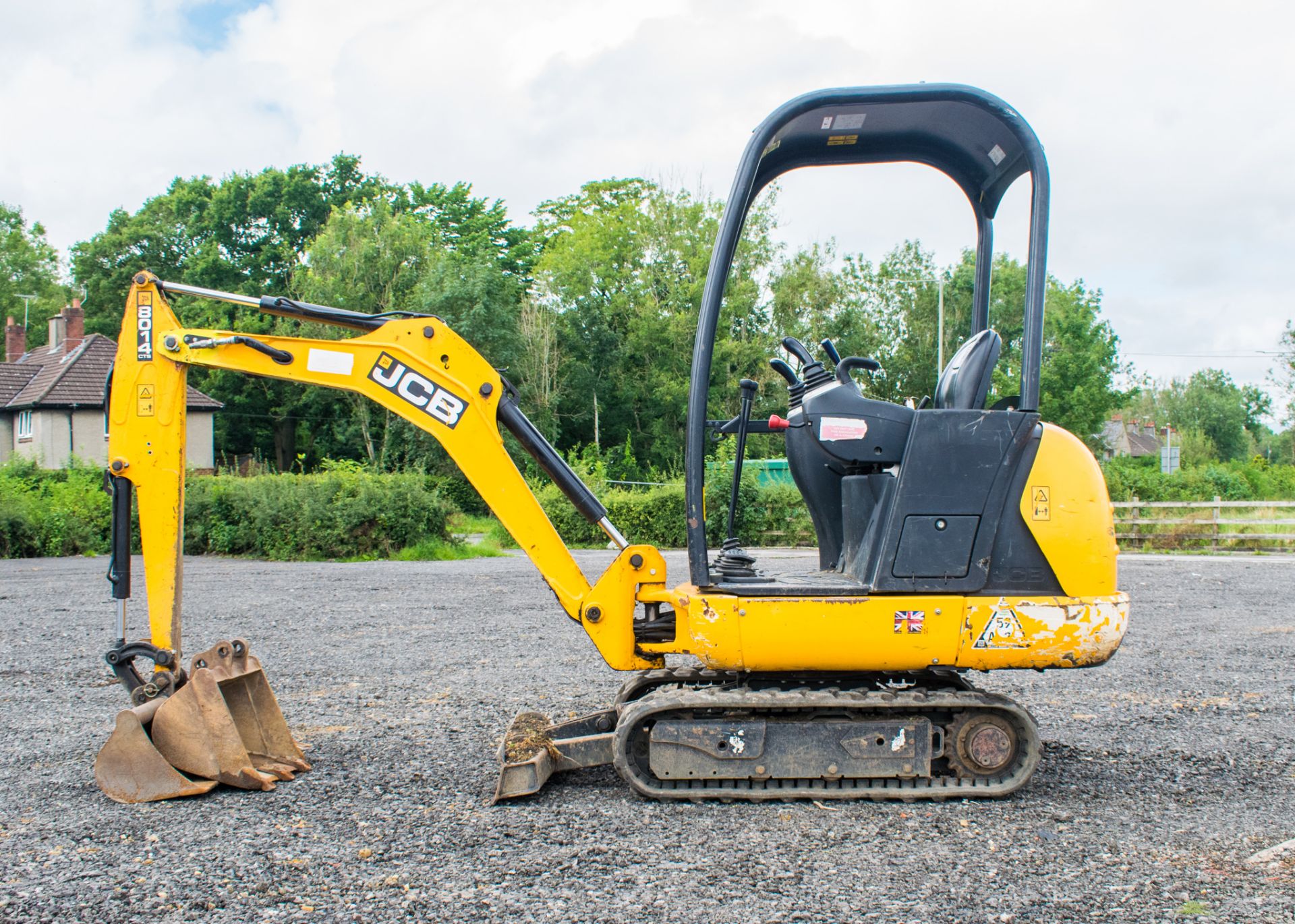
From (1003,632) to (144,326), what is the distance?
14.4ft

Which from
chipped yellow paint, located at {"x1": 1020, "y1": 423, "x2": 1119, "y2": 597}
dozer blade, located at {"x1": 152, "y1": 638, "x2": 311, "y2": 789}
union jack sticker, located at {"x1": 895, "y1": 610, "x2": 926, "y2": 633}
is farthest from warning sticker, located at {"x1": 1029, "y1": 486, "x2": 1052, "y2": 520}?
dozer blade, located at {"x1": 152, "y1": 638, "x2": 311, "y2": 789}

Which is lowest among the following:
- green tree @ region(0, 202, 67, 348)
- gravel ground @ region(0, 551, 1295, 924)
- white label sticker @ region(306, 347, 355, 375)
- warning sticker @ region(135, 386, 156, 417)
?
gravel ground @ region(0, 551, 1295, 924)

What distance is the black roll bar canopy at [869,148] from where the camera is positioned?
4.43 meters

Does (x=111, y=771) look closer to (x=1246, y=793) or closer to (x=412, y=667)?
(x=412, y=667)

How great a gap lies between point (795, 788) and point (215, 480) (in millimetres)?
19314

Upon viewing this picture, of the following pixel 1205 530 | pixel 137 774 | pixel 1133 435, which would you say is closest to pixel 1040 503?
pixel 137 774

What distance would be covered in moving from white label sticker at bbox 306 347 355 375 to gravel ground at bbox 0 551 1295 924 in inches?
78.5

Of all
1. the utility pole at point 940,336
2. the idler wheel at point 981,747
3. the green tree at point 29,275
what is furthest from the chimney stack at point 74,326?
the idler wheel at point 981,747

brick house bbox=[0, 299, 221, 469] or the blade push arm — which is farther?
brick house bbox=[0, 299, 221, 469]

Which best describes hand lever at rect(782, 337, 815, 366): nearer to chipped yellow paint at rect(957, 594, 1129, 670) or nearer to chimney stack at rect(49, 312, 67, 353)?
chipped yellow paint at rect(957, 594, 1129, 670)

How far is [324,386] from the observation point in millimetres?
4965

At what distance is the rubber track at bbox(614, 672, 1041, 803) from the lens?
14.5ft

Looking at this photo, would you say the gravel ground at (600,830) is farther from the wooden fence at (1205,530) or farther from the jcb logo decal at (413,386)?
the wooden fence at (1205,530)

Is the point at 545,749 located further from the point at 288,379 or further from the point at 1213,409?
the point at 1213,409
